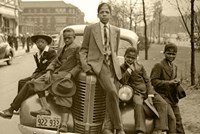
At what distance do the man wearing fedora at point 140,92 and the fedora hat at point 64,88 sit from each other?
2.41 ft

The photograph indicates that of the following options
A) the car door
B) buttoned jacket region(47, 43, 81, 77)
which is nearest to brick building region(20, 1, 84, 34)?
the car door

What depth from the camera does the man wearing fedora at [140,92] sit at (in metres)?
4.21

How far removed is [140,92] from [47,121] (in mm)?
Answer: 1398

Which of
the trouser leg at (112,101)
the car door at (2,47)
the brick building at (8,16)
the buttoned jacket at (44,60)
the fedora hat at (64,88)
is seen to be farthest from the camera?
the brick building at (8,16)

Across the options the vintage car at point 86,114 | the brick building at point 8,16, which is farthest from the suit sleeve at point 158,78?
A: the brick building at point 8,16

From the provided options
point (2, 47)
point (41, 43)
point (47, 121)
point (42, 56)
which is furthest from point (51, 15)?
point (47, 121)

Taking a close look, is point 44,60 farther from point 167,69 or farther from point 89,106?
point 167,69

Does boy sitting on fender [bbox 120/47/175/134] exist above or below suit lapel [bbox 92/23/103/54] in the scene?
below

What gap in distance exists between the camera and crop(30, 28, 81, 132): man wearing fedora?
430 cm

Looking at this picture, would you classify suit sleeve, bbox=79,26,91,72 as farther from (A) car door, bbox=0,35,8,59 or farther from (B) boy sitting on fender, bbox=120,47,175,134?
(A) car door, bbox=0,35,8,59

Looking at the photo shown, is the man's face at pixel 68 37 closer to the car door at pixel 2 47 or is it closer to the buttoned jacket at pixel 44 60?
the buttoned jacket at pixel 44 60

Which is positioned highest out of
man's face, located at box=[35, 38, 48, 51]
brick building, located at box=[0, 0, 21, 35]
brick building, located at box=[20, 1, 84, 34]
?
brick building, located at box=[20, 1, 84, 34]

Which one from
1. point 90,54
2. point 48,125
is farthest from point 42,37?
point 48,125

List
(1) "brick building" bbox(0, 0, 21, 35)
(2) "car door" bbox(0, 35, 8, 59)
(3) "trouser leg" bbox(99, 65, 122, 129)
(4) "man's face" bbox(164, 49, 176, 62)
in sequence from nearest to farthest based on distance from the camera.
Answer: (3) "trouser leg" bbox(99, 65, 122, 129), (4) "man's face" bbox(164, 49, 176, 62), (2) "car door" bbox(0, 35, 8, 59), (1) "brick building" bbox(0, 0, 21, 35)
